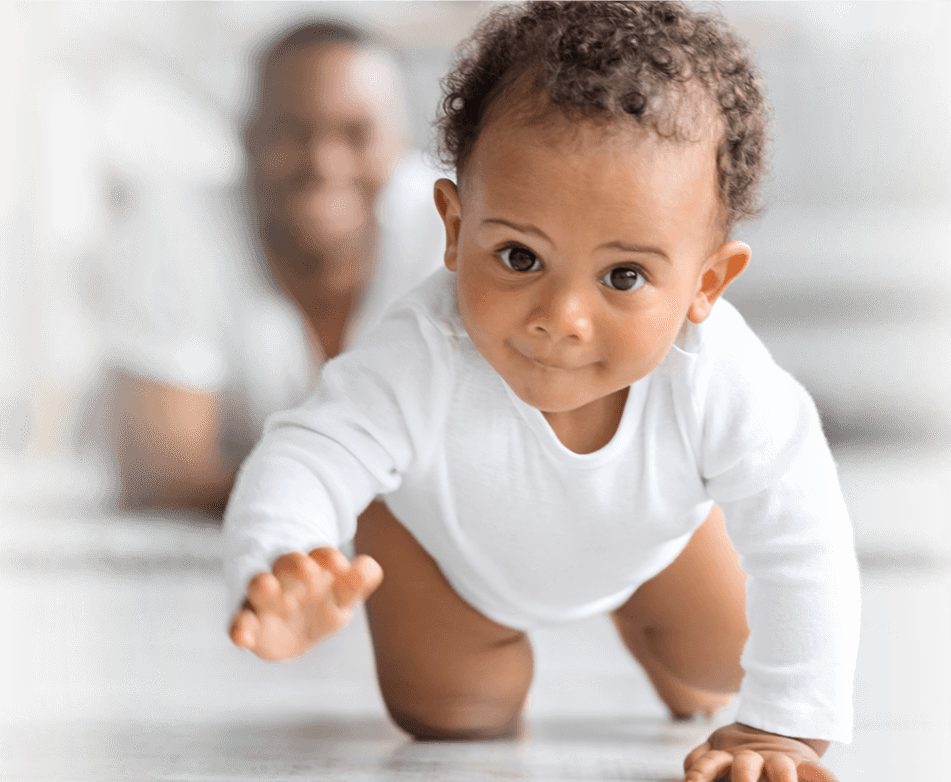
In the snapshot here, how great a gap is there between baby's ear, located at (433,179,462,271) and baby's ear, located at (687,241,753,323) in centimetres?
13

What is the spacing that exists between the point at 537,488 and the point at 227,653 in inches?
14.9

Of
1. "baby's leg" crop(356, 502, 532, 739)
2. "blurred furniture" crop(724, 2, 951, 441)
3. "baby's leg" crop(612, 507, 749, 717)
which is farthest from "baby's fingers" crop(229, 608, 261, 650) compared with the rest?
"blurred furniture" crop(724, 2, 951, 441)

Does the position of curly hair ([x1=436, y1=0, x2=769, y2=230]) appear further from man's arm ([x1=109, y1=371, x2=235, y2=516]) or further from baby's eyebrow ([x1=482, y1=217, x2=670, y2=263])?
man's arm ([x1=109, y1=371, x2=235, y2=516])

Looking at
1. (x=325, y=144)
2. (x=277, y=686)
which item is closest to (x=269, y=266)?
(x=325, y=144)

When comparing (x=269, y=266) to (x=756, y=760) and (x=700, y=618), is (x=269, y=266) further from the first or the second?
(x=756, y=760)

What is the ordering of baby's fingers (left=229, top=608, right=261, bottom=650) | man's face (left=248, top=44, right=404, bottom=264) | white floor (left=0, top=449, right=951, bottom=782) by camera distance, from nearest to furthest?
baby's fingers (left=229, top=608, right=261, bottom=650) → white floor (left=0, top=449, right=951, bottom=782) → man's face (left=248, top=44, right=404, bottom=264)

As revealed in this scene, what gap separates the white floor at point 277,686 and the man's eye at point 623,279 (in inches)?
10.4

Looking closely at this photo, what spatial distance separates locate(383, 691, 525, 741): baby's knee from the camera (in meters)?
0.62

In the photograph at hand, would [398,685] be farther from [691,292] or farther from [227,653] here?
[691,292]

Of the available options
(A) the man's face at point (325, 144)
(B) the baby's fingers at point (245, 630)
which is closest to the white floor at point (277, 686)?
(B) the baby's fingers at point (245, 630)

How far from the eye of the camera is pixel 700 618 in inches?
27.0

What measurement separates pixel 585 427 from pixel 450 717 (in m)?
0.22

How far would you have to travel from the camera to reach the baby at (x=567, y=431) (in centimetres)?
44

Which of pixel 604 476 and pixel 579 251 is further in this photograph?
pixel 604 476
